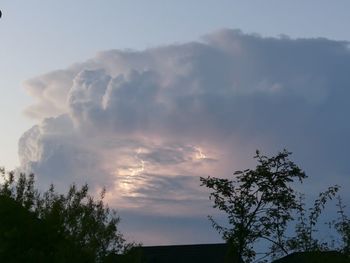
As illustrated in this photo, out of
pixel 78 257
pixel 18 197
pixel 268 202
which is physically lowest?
pixel 78 257

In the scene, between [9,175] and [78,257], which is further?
[9,175]

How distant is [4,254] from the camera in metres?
30.1

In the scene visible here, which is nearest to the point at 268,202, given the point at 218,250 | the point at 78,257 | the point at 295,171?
the point at 295,171

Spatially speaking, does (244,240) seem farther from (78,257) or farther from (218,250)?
(218,250)

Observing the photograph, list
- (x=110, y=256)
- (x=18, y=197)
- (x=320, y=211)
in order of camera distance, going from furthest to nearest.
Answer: (x=18, y=197), (x=110, y=256), (x=320, y=211)

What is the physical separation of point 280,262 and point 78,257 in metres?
20.4

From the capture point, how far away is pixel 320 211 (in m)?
32.4

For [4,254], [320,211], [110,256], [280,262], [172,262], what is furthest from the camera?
[172,262]

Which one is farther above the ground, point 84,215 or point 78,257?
point 84,215

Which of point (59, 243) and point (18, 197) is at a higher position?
point (18, 197)

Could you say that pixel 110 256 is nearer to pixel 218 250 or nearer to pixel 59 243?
pixel 59 243

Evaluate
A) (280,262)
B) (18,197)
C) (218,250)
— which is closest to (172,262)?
(218,250)

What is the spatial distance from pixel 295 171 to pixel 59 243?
12291 mm

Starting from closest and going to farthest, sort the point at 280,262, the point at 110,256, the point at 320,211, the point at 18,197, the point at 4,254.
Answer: the point at 4,254, the point at 320,211, the point at 110,256, the point at 18,197, the point at 280,262
